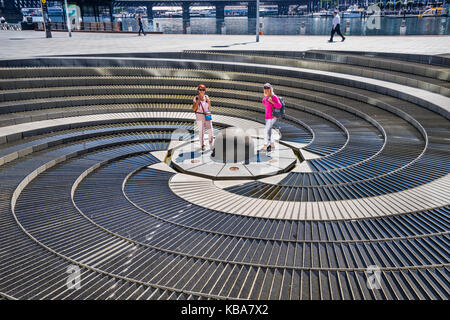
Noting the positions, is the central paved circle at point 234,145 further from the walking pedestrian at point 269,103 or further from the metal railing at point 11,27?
the metal railing at point 11,27

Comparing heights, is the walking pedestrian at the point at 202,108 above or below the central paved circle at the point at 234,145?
above

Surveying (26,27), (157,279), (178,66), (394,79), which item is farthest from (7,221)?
(26,27)

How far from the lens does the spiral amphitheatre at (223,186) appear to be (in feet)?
15.4

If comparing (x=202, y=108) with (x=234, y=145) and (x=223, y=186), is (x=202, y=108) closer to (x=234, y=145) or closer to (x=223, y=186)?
(x=234, y=145)

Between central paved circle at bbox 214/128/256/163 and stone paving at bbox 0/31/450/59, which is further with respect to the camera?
stone paving at bbox 0/31/450/59

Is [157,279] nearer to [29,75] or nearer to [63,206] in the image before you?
[63,206]

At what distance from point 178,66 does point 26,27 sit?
29.9 m

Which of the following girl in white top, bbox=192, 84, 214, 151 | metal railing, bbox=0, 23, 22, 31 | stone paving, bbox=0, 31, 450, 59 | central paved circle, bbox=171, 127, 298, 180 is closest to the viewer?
central paved circle, bbox=171, 127, 298, 180

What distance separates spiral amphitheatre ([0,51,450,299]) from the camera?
15.4 ft

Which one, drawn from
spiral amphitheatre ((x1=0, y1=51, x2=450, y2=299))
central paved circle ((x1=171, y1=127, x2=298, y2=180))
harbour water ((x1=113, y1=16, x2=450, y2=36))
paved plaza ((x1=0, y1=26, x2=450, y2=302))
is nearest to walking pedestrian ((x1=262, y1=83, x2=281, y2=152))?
paved plaza ((x1=0, y1=26, x2=450, y2=302))

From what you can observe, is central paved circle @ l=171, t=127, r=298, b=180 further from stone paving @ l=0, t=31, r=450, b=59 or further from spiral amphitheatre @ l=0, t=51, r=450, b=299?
stone paving @ l=0, t=31, r=450, b=59

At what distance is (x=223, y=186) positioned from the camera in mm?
8586

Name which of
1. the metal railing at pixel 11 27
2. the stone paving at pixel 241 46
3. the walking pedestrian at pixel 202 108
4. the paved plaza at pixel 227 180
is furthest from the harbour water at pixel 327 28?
the walking pedestrian at pixel 202 108

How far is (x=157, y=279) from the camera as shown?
4.76 metres
